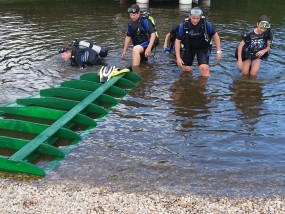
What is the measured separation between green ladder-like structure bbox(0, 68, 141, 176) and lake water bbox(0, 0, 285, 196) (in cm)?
26

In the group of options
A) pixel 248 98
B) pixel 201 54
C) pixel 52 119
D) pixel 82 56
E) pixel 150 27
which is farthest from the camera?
pixel 82 56

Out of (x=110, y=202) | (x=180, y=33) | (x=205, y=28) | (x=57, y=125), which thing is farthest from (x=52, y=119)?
(x=205, y=28)

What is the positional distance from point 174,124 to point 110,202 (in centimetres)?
277

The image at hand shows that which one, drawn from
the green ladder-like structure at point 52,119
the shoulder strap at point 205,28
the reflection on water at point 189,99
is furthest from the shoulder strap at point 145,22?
the shoulder strap at point 205,28

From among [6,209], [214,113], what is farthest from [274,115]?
[6,209]

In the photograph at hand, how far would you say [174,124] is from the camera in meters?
7.13

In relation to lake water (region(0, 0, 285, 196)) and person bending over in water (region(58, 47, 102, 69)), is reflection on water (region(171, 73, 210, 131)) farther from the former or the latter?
person bending over in water (region(58, 47, 102, 69))

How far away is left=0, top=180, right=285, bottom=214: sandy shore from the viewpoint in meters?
4.54

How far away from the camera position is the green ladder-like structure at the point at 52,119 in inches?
221

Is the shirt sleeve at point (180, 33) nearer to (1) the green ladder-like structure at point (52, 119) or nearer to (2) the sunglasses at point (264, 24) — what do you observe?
(1) the green ladder-like structure at point (52, 119)

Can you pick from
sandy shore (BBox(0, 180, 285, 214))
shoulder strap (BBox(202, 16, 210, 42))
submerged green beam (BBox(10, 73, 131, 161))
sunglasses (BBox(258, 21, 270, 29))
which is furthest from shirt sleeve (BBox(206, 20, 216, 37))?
sandy shore (BBox(0, 180, 285, 214))

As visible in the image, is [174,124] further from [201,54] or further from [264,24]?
[264,24]

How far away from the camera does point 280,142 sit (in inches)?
Answer: 251

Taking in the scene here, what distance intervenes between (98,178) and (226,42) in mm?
10276
